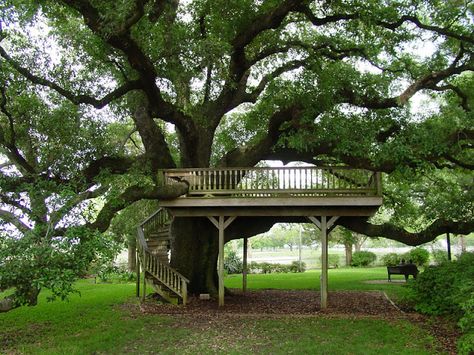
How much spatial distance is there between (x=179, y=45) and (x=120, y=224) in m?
17.5

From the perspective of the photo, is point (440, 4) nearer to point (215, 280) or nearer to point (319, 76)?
point (319, 76)

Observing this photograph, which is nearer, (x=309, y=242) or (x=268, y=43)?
(x=268, y=43)

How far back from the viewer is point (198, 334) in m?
10.5

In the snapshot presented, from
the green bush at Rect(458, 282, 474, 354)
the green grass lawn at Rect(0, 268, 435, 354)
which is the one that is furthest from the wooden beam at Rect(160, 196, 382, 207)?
the green bush at Rect(458, 282, 474, 354)

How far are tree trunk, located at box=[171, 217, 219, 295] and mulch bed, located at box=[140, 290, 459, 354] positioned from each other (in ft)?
2.42

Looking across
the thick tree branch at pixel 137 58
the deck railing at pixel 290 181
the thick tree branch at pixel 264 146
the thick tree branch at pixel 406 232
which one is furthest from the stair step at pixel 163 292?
the thick tree branch at pixel 406 232

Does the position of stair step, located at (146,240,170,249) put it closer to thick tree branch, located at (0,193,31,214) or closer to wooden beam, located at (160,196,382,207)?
wooden beam, located at (160,196,382,207)

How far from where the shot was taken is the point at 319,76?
1331 centimetres

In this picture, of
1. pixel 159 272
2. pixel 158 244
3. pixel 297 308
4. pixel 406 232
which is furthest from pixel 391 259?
pixel 159 272

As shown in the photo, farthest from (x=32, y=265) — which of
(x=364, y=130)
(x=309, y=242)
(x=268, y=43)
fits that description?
(x=309, y=242)

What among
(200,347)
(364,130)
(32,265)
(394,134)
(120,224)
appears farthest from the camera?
(120,224)

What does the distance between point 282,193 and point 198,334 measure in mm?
4978

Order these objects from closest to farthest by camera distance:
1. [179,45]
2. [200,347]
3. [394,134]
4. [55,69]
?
[200,347] → [179,45] → [55,69] → [394,134]

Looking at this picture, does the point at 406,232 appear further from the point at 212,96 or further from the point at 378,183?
the point at 212,96
